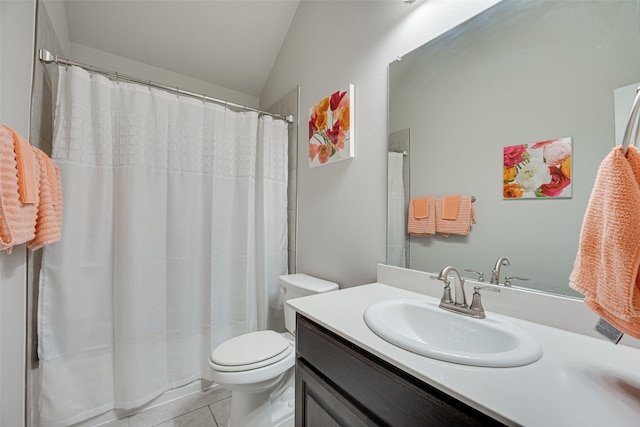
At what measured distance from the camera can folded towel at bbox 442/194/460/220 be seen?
3.50 ft

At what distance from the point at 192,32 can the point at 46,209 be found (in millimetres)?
1630

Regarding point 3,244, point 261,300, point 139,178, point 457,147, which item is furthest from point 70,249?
point 457,147

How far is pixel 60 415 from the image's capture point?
1.29 metres

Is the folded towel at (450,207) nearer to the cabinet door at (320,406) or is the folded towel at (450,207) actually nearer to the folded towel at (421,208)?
the folded towel at (421,208)

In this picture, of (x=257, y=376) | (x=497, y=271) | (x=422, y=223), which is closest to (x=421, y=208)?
(x=422, y=223)

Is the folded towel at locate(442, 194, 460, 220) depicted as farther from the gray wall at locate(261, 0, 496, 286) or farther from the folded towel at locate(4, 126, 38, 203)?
the folded towel at locate(4, 126, 38, 203)

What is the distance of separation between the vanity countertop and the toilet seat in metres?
0.64

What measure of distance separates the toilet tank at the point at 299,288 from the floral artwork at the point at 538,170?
101cm

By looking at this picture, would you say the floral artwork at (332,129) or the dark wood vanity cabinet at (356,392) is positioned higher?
the floral artwork at (332,129)

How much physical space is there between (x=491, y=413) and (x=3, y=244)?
1380 mm

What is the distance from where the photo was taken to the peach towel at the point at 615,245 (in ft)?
1.51

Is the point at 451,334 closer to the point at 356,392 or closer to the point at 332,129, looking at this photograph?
the point at 356,392

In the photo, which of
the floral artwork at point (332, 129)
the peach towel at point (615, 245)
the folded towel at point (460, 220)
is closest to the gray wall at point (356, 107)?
the floral artwork at point (332, 129)

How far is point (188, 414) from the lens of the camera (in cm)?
151
